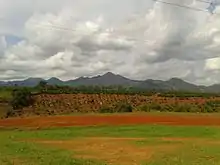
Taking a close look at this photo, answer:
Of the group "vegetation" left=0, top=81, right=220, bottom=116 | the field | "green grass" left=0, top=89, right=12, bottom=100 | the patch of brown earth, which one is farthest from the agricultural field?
the patch of brown earth

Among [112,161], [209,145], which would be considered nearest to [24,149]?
[112,161]

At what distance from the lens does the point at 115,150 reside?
2334cm

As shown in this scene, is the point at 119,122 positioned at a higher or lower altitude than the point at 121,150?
higher

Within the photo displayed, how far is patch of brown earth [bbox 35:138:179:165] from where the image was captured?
19844mm

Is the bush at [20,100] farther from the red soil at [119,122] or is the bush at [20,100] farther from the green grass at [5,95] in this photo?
the red soil at [119,122]

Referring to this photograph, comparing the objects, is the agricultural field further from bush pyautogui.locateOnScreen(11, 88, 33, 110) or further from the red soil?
the red soil

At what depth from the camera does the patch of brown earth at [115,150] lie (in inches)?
781

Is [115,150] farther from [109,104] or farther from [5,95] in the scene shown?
[5,95]

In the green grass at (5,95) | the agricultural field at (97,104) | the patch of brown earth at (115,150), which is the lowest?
the patch of brown earth at (115,150)

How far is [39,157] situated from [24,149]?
13.3ft

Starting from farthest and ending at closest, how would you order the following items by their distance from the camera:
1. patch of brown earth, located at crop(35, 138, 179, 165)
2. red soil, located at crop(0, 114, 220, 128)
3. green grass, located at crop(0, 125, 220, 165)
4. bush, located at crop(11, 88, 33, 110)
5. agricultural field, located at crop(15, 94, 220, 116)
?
bush, located at crop(11, 88, 33, 110)
agricultural field, located at crop(15, 94, 220, 116)
red soil, located at crop(0, 114, 220, 128)
patch of brown earth, located at crop(35, 138, 179, 165)
green grass, located at crop(0, 125, 220, 165)

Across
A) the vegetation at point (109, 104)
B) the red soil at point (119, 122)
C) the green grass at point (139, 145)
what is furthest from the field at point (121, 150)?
the vegetation at point (109, 104)

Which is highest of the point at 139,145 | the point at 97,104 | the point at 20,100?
the point at 20,100

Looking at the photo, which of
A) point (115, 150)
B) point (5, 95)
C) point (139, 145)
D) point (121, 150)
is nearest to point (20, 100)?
point (5, 95)
